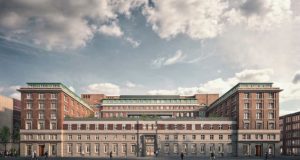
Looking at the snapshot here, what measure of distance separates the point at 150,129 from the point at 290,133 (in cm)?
7860

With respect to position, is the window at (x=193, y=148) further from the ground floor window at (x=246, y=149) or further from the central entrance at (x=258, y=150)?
the central entrance at (x=258, y=150)

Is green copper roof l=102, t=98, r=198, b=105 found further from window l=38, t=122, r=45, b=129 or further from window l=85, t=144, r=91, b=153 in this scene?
window l=38, t=122, r=45, b=129

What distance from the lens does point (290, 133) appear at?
519 ft

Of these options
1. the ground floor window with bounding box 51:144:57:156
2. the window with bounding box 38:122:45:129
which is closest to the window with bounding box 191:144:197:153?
the ground floor window with bounding box 51:144:57:156

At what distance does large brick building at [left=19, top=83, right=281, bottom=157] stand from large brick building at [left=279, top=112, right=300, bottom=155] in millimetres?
49774

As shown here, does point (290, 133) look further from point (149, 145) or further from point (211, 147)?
point (149, 145)

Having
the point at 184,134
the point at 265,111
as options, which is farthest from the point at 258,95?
the point at 184,134

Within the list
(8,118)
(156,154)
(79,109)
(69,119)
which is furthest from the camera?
(8,118)

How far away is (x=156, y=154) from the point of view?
102 metres

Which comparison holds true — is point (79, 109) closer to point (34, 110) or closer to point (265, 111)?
point (34, 110)

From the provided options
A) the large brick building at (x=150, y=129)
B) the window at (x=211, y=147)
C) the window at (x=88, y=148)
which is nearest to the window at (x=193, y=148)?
the large brick building at (x=150, y=129)

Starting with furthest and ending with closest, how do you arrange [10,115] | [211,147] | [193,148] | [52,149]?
[10,115], [193,148], [211,147], [52,149]

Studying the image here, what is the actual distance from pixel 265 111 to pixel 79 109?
64155 mm

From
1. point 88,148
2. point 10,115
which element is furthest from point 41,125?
point 10,115
